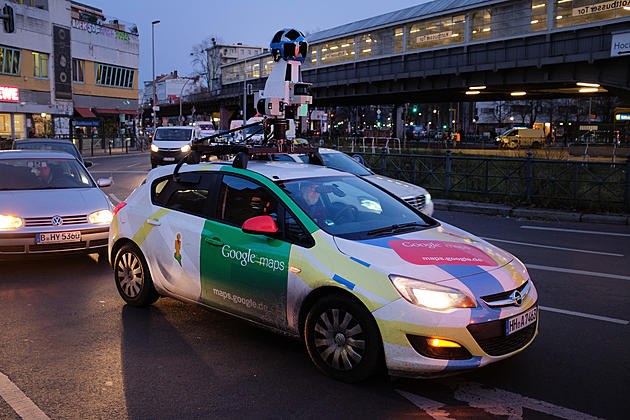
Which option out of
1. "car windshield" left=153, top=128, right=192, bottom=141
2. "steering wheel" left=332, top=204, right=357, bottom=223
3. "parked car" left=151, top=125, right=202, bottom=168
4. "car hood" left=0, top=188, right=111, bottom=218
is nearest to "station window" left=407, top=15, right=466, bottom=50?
"parked car" left=151, top=125, right=202, bottom=168

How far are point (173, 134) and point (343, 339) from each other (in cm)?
2313

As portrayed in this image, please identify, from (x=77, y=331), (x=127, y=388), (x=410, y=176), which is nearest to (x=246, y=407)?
(x=127, y=388)

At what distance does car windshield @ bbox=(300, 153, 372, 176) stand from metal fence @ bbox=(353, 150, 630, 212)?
4.87m

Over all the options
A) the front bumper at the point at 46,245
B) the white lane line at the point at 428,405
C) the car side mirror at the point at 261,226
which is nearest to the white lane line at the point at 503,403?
the white lane line at the point at 428,405

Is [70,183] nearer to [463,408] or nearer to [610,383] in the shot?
[463,408]

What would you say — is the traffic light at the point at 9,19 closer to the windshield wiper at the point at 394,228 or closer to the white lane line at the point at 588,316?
the windshield wiper at the point at 394,228

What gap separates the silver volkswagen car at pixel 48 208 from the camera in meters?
7.30

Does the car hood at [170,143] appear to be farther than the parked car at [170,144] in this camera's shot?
Yes

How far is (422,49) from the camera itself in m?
41.9

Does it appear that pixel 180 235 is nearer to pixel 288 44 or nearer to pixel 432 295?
pixel 432 295

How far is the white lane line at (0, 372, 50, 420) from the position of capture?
381 centimetres

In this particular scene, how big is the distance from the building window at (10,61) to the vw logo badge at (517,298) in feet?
162

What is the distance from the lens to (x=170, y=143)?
25000 mm

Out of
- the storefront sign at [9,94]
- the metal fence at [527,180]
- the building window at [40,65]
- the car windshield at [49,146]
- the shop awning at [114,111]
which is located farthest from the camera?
the shop awning at [114,111]
